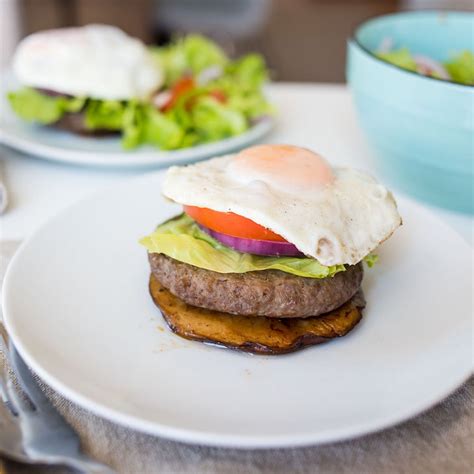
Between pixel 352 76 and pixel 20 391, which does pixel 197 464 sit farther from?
pixel 352 76

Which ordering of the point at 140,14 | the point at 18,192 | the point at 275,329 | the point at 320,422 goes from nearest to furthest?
1. the point at 320,422
2. the point at 275,329
3. the point at 18,192
4. the point at 140,14

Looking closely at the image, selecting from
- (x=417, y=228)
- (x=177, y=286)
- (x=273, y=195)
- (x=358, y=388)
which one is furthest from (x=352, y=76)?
(x=358, y=388)

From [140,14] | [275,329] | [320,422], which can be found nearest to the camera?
[320,422]

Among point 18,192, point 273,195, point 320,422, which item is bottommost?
point 18,192

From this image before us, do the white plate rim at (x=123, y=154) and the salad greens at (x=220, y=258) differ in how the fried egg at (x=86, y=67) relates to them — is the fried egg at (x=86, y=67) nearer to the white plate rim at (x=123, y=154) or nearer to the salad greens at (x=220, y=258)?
the white plate rim at (x=123, y=154)

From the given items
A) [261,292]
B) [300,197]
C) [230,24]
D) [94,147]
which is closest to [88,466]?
[261,292]

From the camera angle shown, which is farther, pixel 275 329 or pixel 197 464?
pixel 275 329

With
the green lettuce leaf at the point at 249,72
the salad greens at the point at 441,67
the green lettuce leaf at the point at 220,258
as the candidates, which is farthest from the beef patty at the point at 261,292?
the green lettuce leaf at the point at 249,72

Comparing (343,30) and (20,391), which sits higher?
(20,391)
